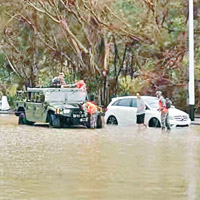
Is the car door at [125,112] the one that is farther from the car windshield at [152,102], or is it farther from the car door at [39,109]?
the car door at [39,109]

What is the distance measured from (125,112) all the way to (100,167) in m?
17.5

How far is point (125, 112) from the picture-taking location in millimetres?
33094

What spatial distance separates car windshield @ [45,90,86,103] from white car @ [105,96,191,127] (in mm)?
1576

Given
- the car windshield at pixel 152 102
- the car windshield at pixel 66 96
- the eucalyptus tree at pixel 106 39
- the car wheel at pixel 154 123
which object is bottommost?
the car wheel at pixel 154 123

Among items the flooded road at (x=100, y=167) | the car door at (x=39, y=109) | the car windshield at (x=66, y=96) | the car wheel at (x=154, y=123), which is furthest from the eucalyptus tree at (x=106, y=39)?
the flooded road at (x=100, y=167)

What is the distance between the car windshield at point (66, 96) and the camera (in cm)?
3268

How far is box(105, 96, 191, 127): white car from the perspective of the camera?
31.9 m

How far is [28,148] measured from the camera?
20672mm

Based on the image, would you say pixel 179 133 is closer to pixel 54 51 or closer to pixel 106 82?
pixel 106 82

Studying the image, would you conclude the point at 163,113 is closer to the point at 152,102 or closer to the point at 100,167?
the point at 152,102

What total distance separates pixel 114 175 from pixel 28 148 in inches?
271

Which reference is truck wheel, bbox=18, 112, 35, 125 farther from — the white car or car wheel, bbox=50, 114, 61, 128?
the white car

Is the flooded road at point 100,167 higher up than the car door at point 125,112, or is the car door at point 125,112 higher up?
the car door at point 125,112

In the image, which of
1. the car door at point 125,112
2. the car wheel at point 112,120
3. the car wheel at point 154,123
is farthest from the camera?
the car wheel at point 112,120
